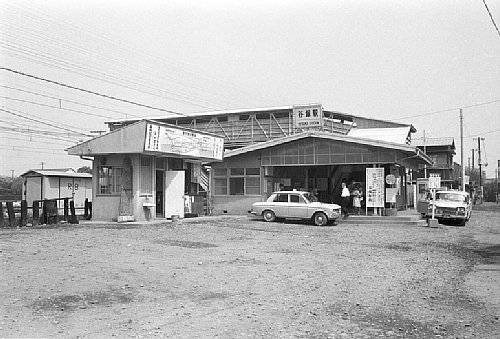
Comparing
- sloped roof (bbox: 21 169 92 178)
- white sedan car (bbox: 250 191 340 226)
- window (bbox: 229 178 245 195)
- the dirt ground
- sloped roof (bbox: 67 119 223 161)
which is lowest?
the dirt ground

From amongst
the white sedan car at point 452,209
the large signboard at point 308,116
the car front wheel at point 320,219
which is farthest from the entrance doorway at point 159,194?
the large signboard at point 308,116

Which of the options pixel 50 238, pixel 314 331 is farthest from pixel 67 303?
pixel 50 238

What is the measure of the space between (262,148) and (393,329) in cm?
2227

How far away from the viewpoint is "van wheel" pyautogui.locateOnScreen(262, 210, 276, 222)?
24094 mm

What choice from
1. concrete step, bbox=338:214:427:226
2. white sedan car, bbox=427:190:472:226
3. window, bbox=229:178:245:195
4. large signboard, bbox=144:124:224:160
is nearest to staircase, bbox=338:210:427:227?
concrete step, bbox=338:214:427:226

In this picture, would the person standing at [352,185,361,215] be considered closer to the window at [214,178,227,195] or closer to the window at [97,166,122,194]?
the window at [214,178,227,195]

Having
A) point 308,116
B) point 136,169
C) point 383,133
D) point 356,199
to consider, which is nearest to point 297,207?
point 356,199

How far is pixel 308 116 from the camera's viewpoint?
113 feet

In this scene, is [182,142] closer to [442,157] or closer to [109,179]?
[109,179]

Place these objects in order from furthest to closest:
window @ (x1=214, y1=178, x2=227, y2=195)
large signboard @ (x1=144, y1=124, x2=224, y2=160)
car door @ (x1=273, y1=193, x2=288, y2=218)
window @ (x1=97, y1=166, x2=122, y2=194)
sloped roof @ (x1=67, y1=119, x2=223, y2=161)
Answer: window @ (x1=214, y1=178, x2=227, y2=195) < car door @ (x1=273, y1=193, x2=288, y2=218) < window @ (x1=97, y1=166, x2=122, y2=194) < large signboard @ (x1=144, y1=124, x2=224, y2=160) < sloped roof @ (x1=67, y1=119, x2=223, y2=161)

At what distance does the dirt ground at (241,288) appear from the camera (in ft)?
21.1

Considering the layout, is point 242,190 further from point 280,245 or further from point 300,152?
point 280,245

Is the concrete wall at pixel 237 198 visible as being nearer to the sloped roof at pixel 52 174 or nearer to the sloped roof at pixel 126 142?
the sloped roof at pixel 126 142

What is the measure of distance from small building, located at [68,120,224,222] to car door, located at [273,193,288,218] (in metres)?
4.54
